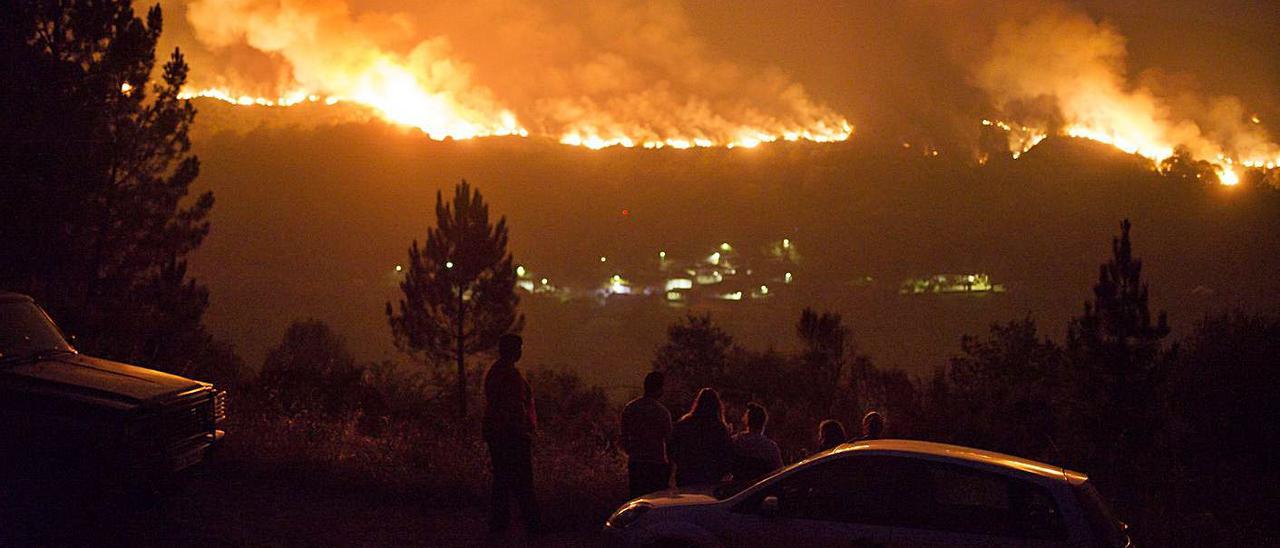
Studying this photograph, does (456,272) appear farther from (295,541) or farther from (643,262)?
(643,262)

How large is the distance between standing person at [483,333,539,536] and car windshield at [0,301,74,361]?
396cm

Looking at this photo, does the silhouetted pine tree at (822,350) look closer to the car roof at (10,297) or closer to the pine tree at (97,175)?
the pine tree at (97,175)

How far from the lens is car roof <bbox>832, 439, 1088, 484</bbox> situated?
225 inches

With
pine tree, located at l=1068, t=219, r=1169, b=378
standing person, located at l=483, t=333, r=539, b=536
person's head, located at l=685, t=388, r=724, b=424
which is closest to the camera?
person's head, located at l=685, t=388, r=724, b=424

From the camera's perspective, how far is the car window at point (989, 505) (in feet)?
18.0

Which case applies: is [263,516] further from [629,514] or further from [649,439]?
[629,514]

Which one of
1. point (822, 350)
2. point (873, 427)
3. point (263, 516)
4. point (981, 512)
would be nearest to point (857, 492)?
point (981, 512)

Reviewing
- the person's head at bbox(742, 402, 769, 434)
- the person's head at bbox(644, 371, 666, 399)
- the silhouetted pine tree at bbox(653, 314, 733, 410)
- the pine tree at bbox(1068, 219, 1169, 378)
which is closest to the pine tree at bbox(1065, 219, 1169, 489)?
the pine tree at bbox(1068, 219, 1169, 378)

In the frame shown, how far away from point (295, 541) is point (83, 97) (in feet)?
53.8

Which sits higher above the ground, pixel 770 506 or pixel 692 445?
pixel 692 445

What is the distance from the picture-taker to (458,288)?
126 feet

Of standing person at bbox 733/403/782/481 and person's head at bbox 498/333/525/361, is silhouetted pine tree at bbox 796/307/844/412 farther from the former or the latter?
person's head at bbox 498/333/525/361

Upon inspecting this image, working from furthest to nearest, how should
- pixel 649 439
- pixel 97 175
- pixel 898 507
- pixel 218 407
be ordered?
pixel 97 175
pixel 218 407
pixel 649 439
pixel 898 507

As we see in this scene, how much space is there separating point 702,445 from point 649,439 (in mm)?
483
